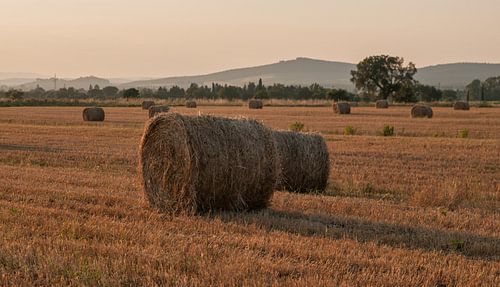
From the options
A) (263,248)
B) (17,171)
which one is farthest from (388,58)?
(263,248)

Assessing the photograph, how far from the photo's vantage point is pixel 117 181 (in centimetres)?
1328

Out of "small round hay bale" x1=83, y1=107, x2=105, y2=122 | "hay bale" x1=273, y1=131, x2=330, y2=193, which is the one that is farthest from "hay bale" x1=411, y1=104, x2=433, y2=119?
"hay bale" x1=273, y1=131, x2=330, y2=193

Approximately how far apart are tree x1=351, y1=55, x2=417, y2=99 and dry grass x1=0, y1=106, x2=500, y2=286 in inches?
2832

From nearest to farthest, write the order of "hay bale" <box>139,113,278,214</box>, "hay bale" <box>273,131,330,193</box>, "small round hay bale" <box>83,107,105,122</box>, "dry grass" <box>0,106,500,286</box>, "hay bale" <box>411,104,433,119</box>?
"dry grass" <box>0,106,500,286</box> → "hay bale" <box>139,113,278,214</box> → "hay bale" <box>273,131,330,193</box> → "small round hay bale" <box>83,107,105,122</box> → "hay bale" <box>411,104,433,119</box>

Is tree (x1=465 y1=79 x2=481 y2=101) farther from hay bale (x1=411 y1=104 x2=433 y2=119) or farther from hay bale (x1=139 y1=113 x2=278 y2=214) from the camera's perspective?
hay bale (x1=139 y1=113 x2=278 y2=214)

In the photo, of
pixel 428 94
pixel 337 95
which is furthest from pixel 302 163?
pixel 428 94

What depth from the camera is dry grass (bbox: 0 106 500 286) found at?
Answer: 20.5 feet

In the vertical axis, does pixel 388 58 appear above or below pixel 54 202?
above

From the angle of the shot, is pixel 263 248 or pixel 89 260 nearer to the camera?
pixel 89 260

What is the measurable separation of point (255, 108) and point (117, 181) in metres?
44.1

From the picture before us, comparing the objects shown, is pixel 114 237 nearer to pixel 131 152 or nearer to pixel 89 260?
pixel 89 260

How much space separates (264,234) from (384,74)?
267 ft

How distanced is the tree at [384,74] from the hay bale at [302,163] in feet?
245

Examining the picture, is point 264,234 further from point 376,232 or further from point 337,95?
point 337,95
